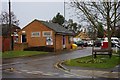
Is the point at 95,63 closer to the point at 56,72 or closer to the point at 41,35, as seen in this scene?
the point at 56,72

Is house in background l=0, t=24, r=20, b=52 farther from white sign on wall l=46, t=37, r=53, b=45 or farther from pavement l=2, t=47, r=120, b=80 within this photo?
pavement l=2, t=47, r=120, b=80

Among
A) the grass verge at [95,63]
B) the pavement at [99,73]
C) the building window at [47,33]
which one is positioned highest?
the building window at [47,33]

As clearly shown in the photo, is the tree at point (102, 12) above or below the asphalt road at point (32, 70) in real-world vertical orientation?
above

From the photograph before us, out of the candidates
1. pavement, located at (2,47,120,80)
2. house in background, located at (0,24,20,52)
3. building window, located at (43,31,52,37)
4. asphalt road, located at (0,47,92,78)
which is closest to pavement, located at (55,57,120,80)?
pavement, located at (2,47,120,80)

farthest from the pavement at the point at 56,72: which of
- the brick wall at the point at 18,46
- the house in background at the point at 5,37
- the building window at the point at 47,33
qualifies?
the building window at the point at 47,33

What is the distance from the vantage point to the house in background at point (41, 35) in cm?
4444

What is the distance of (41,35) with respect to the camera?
45375 mm

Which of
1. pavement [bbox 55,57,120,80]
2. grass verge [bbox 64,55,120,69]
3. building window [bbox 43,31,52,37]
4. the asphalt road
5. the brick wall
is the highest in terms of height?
building window [bbox 43,31,52,37]

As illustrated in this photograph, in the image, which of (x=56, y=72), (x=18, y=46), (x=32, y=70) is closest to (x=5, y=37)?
(x=18, y=46)

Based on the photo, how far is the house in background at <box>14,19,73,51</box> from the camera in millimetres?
44438

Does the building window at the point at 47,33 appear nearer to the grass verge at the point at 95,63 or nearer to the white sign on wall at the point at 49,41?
the white sign on wall at the point at 49,41

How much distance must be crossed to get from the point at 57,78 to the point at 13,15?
32114mm

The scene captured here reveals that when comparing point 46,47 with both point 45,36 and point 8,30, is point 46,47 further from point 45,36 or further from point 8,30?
point 8,30

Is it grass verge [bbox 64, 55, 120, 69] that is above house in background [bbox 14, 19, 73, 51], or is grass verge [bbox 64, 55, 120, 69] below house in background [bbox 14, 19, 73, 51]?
below
